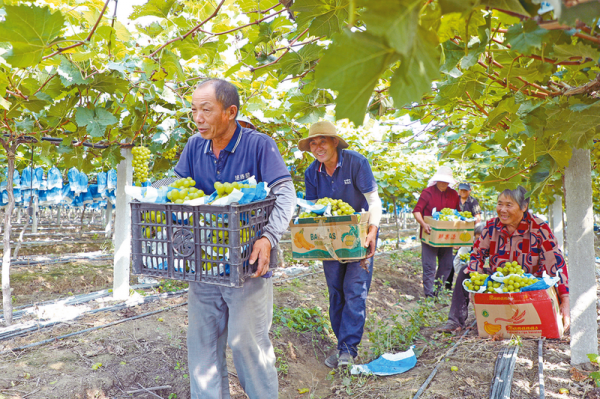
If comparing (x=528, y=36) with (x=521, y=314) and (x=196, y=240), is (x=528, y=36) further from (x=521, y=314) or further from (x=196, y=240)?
(x=521, y=314)

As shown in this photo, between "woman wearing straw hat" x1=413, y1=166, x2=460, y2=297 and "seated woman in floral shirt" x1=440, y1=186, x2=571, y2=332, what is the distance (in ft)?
6.24

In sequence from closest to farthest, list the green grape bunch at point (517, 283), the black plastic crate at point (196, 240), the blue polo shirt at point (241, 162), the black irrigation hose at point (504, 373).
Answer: the black plastic crate at point (196, 240) → the blue polo shirt at point (241, 162) → the black irrigation hose at point (504, 373) → the green grape bunch at point (517, 283)

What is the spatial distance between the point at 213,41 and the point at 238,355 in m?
1.92

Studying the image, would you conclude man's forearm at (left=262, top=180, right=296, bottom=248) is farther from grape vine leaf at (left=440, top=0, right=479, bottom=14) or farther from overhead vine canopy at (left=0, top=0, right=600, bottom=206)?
grape vine leaf at (left=440, top=0, right=479, bottom=14)

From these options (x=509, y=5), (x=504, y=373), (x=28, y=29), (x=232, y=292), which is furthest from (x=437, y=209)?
(x=509, y=5)

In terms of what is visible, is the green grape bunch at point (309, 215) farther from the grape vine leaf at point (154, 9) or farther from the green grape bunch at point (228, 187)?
the grape vine leaf at point (154, 9)

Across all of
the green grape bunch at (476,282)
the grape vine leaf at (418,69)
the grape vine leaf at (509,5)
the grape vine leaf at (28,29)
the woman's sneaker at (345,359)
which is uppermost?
the grape vine leaf at (28,29)

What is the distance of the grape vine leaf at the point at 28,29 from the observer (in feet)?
5.04

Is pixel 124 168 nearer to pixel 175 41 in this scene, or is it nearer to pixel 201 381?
pixel 175 41

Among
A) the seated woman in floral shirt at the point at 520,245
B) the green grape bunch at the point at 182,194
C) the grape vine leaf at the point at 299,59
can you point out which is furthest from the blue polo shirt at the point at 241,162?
the seated woman in floral shirt at the point at 520,245

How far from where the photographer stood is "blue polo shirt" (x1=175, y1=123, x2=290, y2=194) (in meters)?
2.26

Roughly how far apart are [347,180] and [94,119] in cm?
204

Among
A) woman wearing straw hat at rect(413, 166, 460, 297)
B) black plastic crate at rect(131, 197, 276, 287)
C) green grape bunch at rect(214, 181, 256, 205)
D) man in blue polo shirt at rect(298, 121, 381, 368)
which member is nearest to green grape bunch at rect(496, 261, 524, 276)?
man in blue polo shirt at rect(298, 121, 381, 368)

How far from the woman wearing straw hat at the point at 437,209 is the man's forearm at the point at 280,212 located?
3993 mm
